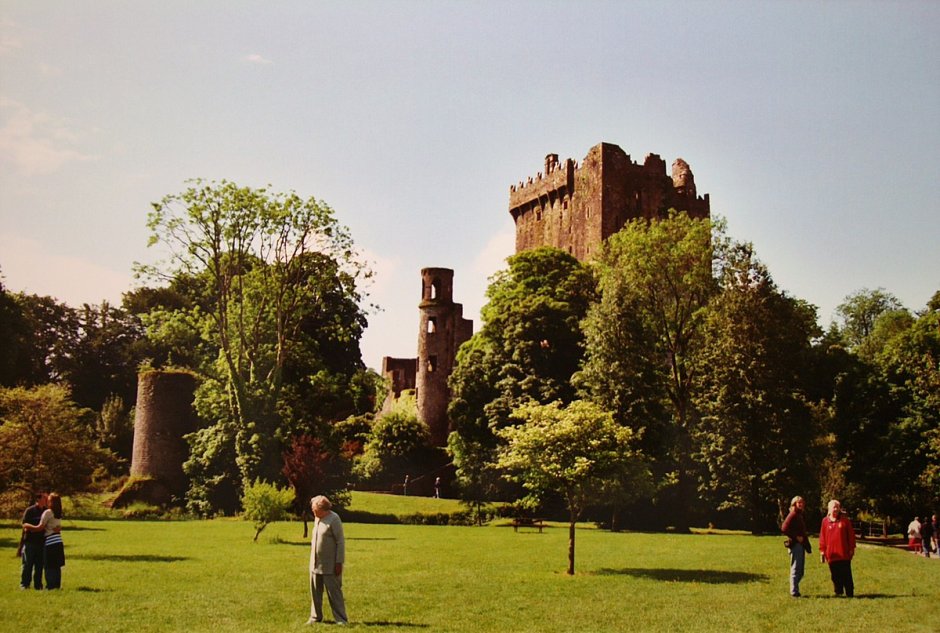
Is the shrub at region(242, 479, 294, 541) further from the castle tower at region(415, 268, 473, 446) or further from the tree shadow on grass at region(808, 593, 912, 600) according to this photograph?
the castle tower at region(415, 268, 473, 446)

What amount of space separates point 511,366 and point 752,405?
11.1 metres

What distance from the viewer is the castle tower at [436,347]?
53.9 m

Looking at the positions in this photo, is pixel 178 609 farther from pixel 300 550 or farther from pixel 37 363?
pixel 37 363

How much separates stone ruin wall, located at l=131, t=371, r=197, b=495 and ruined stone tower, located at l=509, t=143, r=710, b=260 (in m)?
25.8

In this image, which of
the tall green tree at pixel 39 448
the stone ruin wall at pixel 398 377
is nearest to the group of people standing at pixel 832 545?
the tall green tree at pixel 39 448

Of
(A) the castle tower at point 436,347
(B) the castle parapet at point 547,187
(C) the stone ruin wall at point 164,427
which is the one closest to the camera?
(C) the stone ruin wall at point 164,427

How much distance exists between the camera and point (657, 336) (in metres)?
38.8

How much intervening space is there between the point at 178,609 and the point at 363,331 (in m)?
36.6

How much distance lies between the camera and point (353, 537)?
26375mm

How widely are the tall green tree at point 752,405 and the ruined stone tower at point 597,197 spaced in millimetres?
17271

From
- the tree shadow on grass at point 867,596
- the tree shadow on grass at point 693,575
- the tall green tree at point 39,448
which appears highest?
the tall green tree at point 39,448

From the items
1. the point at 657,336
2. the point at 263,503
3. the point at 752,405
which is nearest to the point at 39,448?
the point at 263,503

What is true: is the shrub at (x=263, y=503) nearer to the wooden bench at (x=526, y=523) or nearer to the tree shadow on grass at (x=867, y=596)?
the wooden bench at (x=526, y=523)

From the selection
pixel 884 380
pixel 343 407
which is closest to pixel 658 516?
pixel 884 380
